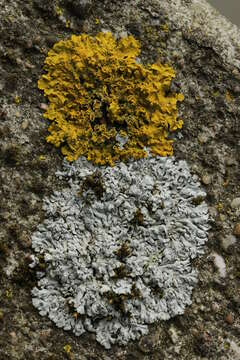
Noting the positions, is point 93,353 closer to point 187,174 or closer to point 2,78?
point 187,174

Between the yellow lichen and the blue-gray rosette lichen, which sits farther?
the yellow lichen

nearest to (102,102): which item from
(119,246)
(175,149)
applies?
(175,149)

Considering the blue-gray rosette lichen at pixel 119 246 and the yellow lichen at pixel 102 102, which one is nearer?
the blue-gray rosette lichen at pixel 119 246

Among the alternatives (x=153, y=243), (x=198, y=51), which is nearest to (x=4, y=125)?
(x=153, y=243)

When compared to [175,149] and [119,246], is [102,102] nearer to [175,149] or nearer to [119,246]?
[175,149]

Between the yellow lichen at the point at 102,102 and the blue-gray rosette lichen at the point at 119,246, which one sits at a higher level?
the yellow lichen at the point at 102,102
